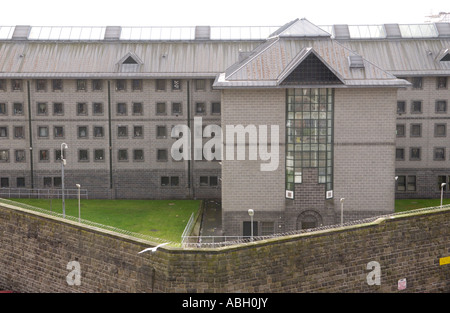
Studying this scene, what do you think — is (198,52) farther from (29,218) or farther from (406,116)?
(29,218)

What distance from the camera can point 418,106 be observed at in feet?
188

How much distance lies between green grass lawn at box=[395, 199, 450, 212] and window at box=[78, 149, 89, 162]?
97.1ft

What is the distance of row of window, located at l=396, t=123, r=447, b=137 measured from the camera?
57.4 meters

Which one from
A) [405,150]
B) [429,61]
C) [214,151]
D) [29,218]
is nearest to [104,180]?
[214,151]

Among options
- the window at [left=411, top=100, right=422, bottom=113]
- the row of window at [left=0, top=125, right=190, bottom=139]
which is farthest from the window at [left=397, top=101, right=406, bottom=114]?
the row of window at [left=0, top=125, right=190, bottom=139]

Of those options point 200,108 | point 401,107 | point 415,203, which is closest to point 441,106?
point 401,107

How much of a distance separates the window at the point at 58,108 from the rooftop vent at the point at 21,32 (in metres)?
8.25

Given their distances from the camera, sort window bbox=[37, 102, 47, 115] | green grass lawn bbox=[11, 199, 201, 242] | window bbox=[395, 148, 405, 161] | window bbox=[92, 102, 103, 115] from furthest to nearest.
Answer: window bbox=[395, 148, 405, 161], window bbox=[37, 102, 47, 115], window bbox=[92, 102, 103, 115], green grass lawn bbox=[11, 199, 201, 242]

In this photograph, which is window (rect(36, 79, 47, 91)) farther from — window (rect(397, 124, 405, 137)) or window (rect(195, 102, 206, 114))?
window (rect(397, 124, 405, 137))

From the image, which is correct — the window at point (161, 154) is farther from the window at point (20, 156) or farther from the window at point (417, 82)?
the window at point (417, 82)

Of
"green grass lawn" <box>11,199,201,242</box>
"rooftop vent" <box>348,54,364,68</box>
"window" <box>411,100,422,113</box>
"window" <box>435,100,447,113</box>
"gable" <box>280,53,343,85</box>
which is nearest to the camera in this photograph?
"gable" <box>280,53,343,85</box>

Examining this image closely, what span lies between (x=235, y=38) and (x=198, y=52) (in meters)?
4.64

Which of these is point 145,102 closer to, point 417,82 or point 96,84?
point 96,84

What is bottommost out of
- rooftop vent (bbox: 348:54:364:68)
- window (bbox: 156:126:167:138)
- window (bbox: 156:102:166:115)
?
window (bbox: 156:126:167:138)
